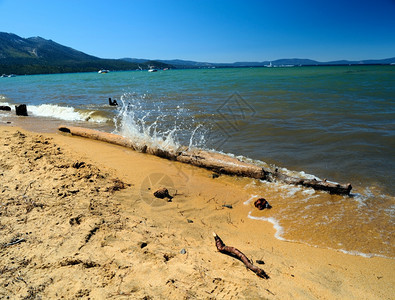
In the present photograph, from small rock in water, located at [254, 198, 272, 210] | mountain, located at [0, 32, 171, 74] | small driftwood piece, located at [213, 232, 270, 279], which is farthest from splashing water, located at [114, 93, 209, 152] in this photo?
mountain, located at [0, 32, 171, 74]

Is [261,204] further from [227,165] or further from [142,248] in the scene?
[142,248]

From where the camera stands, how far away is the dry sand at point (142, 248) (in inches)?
86.4

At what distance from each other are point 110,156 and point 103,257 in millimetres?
4265

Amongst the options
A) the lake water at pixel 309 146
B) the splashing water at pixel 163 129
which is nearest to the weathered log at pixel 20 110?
the lake water at pixel 309 146

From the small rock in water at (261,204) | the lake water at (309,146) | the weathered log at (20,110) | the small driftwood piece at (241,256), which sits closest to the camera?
the small driftwood piece at (241,256)

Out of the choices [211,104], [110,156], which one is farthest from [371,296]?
[211,104]

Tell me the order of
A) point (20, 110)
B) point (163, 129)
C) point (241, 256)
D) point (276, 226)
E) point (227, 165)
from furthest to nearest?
point (20, 110)
point (163, 129)
point (227, 165)
point (276, 226)
point (241, 256)

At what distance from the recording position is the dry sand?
2195 mm

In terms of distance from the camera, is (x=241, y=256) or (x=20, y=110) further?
(x=20, y=110)

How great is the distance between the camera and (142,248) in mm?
2777

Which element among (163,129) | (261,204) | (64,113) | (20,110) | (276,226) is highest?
(20,110)

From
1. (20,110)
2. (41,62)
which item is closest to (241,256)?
(20,110)

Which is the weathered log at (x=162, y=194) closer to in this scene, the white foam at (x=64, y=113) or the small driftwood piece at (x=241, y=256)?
the small driftwood piece at (x=241, y=256)

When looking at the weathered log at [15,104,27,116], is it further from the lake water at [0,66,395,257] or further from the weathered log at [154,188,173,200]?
the weathered log at [154,188,173,200]
